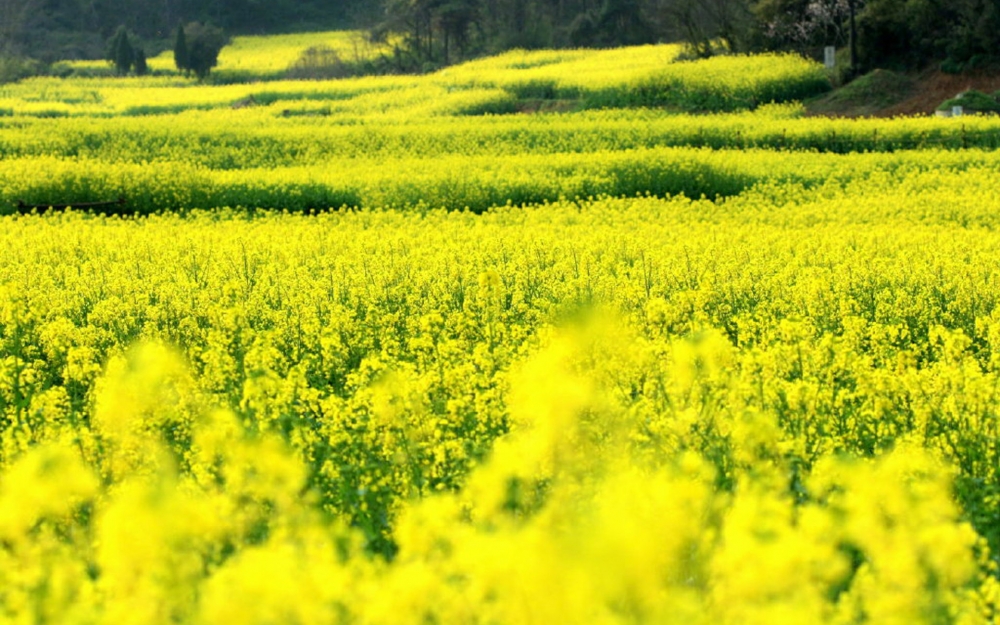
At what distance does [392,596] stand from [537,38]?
66445 mm

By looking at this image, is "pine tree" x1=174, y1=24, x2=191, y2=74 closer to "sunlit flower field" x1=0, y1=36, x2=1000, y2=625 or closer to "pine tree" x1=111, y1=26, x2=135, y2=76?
"pine tree" x1=111, y1=26, x2=135, y2=76

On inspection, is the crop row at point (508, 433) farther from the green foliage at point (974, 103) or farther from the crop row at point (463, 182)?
the green foliage at point (974, 103)

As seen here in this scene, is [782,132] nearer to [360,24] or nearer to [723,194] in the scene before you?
[723,194]

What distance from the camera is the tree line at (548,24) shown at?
121 ft

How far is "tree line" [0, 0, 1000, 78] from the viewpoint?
121 ft

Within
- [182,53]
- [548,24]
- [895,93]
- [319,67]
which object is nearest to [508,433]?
[895,93]

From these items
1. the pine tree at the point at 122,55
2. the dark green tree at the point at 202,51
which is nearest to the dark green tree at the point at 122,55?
the pine tree at the point at 122,55

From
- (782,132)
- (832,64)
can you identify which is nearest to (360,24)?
(832,64)

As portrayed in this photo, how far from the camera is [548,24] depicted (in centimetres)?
6812

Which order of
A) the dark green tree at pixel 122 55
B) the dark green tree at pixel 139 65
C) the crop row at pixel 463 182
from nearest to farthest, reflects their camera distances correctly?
1. the crop row at pixel 463 182
2. the dark green tree at pixel 122 55
3. the dark green tree at pixel 139 65

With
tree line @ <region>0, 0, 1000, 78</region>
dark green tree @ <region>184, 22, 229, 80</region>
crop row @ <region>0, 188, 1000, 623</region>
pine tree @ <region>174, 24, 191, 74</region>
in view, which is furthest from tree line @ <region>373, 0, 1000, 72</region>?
crop row @ <region>0, 188, 1000, 623</region>

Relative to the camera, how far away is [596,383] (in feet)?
22.9

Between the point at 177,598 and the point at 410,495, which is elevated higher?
the point at 177,598

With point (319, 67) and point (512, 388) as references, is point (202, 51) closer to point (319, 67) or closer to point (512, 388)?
point (319, 67)
